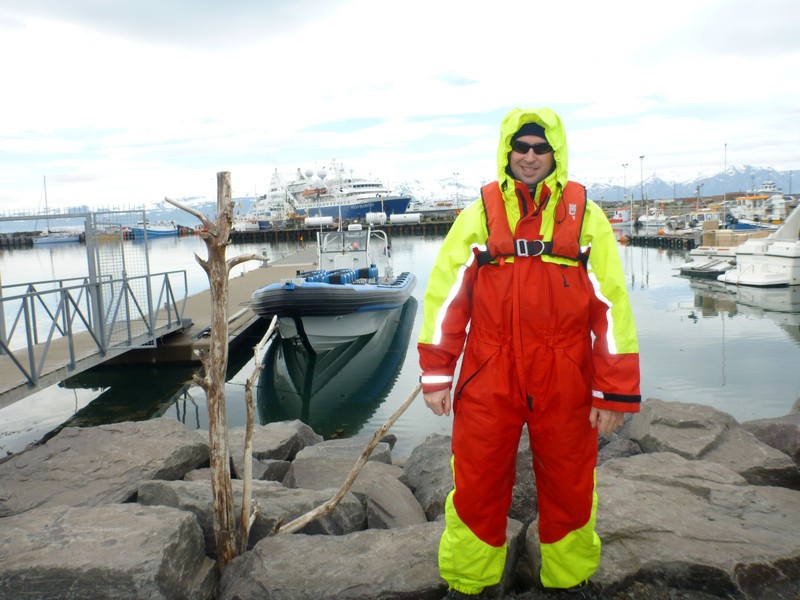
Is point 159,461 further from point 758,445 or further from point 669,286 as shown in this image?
point 669,286

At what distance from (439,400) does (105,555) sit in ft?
5.28

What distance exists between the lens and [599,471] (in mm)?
3895

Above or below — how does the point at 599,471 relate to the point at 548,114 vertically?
below

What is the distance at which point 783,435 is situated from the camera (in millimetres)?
4883

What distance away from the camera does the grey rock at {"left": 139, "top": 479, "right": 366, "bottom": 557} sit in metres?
3.38

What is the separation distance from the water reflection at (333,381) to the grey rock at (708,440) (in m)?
4.16

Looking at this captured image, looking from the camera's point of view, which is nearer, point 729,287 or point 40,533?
point 40,533

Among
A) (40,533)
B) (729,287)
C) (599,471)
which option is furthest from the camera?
(729,287)

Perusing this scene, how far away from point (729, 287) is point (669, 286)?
5.82 ft

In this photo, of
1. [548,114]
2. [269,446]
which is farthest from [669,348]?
[548,114]

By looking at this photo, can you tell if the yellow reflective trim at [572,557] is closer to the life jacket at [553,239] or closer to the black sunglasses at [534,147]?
the life jacket at [553,239]

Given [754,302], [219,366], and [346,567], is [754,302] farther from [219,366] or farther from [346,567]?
[219,366]

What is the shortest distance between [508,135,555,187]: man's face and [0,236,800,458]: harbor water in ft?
16.8

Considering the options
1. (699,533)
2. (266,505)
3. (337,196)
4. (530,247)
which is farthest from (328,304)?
(337,196)
